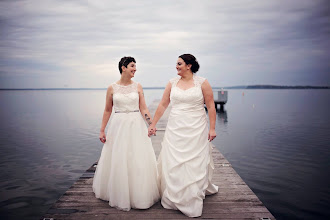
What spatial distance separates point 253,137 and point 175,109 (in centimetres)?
1334

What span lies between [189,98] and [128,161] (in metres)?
1.31

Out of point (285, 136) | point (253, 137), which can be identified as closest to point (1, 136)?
point (253, 137)

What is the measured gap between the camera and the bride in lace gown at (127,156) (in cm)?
351

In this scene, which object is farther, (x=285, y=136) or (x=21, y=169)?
(x=285, y=136)

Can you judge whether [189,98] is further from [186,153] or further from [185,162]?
[185,162]

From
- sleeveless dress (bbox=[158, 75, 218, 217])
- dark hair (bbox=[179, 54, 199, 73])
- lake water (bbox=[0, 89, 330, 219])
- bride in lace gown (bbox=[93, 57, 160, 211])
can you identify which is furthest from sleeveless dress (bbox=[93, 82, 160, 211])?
lake water (bbox=[0, 89, 330, 219])

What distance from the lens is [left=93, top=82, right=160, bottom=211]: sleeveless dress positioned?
3.50m

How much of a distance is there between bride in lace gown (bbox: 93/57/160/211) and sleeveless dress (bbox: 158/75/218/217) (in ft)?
0.90

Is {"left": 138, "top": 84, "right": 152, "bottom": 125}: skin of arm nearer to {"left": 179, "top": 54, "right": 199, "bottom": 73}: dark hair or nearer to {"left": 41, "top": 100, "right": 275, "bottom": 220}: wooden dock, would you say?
{"left": 179, "top": 54, "right": 199, "bottom": 73}: dark hair

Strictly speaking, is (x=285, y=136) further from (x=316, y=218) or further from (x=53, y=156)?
(x=53, y=156)

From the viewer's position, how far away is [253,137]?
15.6 meters

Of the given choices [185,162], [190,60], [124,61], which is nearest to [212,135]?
[185,162]

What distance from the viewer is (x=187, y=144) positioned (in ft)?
11.4

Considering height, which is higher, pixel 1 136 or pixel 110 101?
pixel 110 101
